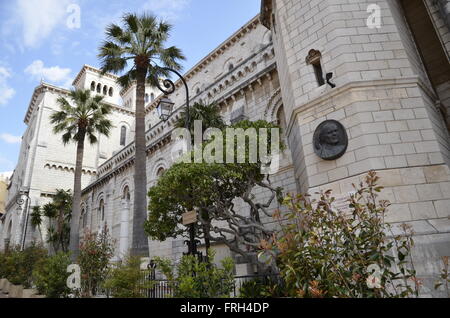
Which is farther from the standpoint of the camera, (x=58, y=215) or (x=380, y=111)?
(x=58, y=215)

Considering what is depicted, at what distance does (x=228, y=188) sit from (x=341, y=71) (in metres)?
4.98

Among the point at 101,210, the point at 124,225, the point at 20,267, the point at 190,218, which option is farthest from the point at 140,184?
the point at 101,210

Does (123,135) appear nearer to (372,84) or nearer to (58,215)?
(58,215)

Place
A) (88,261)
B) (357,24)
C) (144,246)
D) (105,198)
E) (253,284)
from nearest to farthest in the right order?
1. (253,284)
2. (357,24)
3. (88,261)
4. (144,246)
5. (105,198)

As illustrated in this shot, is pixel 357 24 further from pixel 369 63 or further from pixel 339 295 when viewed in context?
pixel 339 295

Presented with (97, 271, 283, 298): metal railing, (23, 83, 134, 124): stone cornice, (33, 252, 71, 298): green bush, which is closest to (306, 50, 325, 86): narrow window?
(97, 271, 283, 298): metal railing

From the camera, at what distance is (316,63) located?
25.0ft

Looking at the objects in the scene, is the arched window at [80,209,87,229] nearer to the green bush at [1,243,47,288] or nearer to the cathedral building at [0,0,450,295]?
the green bush at [1,243,47,288]

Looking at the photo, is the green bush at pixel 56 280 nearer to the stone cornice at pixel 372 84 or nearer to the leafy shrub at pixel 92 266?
the leafy shrub at pixel 92 266

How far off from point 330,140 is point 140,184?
8.59m

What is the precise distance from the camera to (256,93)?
48.1 feet

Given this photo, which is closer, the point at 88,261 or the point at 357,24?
the point at 357,24
